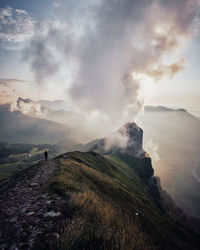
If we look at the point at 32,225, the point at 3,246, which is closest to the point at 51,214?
the point at 32,225

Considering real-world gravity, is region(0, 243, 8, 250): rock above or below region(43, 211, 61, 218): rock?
above

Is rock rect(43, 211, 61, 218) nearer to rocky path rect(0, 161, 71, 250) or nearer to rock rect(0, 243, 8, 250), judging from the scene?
rocky path rect(0, 161, 71, 250)

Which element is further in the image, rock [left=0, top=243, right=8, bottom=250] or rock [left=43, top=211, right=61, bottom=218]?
rock [left=43, top=211, right=61, bottom=218]

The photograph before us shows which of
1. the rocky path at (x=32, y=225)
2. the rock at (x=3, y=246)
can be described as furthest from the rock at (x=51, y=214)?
the rock at (x=3, y=246)

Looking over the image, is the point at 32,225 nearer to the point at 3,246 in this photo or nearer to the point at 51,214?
the point at 51,214

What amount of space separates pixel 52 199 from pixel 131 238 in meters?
5.76

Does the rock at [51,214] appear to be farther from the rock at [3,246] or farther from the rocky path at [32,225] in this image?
the rock at [3,246]

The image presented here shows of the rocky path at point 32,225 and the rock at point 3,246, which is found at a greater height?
the rock at point 3,246

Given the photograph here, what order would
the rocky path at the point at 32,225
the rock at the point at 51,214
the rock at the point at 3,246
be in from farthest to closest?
1. the rock at the point at 51,214
2. the rocky path at the point at 32,225
3. the rock at the point at 3,246

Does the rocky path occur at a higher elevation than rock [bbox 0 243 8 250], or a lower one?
lower

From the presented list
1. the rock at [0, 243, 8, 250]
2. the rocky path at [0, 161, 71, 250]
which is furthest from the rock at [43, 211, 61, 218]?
the rock at [0, 243, 8, 250]

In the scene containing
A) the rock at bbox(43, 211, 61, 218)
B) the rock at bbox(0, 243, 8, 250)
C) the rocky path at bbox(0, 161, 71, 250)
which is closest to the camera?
the rock at bbox(0, 243, 8, 250)

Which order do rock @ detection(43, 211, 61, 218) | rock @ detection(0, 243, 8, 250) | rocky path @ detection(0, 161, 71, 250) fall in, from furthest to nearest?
rock @ detection(43, 211, 61, 218) → rocky path @ detection(0, 161, 71, 250) → rock @ detection(0, 243, 8, 250)

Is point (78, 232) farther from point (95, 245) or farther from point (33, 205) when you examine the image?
point (33, 205)
